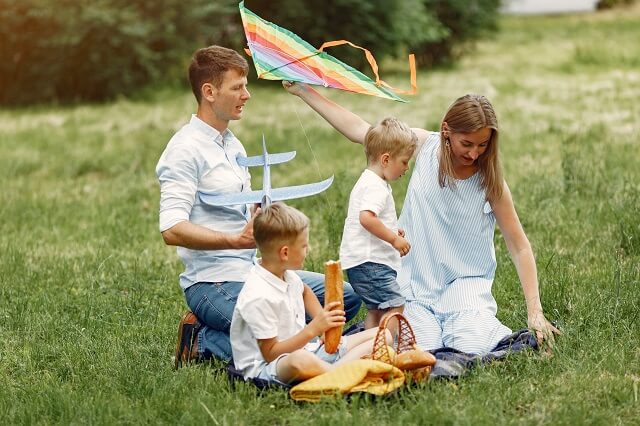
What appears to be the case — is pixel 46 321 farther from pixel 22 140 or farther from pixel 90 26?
pixel 90 26

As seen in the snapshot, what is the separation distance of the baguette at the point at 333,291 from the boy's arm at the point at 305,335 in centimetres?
4

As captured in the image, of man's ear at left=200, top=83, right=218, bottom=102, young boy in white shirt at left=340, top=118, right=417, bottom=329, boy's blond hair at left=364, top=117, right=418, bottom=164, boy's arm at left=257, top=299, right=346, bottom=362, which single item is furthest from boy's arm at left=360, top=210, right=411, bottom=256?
man's ear at left=200, top=83, right=218, bottom=102

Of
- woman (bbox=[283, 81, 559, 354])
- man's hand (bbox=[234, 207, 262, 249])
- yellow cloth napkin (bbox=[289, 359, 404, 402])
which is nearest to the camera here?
yellow cloth napkin (bbox=[289, 359, 404, 402])

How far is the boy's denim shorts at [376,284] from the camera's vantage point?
16.6 feet

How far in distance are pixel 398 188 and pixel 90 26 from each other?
26.1 feet

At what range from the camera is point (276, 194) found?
14.7 ft

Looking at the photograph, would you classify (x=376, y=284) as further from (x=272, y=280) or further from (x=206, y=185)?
(x=206, y=185)

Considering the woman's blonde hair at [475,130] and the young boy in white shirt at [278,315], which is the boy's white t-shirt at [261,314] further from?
the woman's blonde hair at [475,130]

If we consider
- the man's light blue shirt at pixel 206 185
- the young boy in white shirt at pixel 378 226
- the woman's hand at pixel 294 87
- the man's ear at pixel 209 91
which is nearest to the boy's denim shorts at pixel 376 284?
the young boy in white shirt at pixel 378 226

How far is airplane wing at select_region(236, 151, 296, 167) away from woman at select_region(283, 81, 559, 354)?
313 millimetres

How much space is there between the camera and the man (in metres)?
4.87

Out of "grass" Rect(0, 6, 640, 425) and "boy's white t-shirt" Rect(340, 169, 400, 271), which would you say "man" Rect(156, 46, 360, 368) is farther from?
"boy's white t-shirt" Rect(340, 169, 400, 271)

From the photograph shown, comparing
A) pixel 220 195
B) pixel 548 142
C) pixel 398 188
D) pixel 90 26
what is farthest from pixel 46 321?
pixel 90 26

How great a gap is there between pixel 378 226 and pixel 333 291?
62cm
